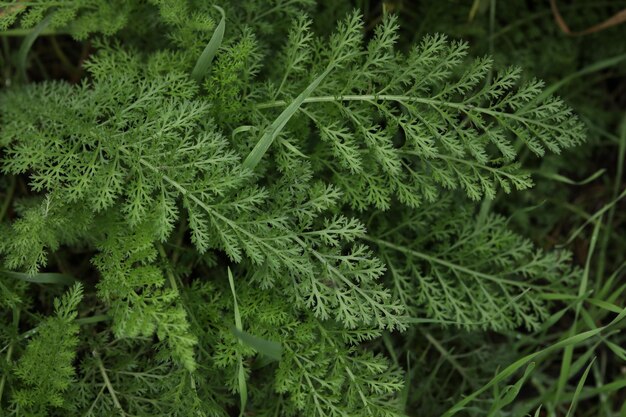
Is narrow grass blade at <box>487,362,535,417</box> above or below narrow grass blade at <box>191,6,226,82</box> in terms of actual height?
below

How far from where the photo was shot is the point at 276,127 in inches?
81.3

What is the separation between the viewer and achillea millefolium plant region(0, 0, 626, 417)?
2.04 meters

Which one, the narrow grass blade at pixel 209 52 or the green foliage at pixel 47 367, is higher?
the narrow grass blade at pixel 209 52

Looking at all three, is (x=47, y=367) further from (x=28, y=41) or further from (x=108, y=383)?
(x=28, y=41)

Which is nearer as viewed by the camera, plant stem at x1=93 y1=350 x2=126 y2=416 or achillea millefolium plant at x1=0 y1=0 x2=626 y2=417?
achillea millefolium plant at x1=0 y1=0 x2=626 y2=417

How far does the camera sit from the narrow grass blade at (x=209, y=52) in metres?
2.08

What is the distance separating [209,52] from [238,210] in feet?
1.74

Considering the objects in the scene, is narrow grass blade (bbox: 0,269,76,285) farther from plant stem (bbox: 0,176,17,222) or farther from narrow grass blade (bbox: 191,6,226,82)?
narrow grass blade (bbox: 191,6,226,82)

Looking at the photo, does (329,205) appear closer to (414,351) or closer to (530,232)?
(414,351)

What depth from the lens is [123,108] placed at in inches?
83.1

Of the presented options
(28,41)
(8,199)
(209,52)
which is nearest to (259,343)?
(209,52)

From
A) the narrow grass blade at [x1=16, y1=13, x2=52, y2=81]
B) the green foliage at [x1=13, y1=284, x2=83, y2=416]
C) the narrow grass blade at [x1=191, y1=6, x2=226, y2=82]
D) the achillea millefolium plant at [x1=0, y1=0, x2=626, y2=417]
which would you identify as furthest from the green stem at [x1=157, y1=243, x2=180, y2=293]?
the narrow grass blade at [x1=16, y1=13, x2=52, y2=81]

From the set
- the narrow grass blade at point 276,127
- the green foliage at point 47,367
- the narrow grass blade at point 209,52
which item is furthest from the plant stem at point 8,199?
the narrow grass blade at point 276,127

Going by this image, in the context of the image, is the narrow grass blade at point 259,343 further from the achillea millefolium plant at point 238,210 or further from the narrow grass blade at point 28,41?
the narrow grass blade at point 28,41
